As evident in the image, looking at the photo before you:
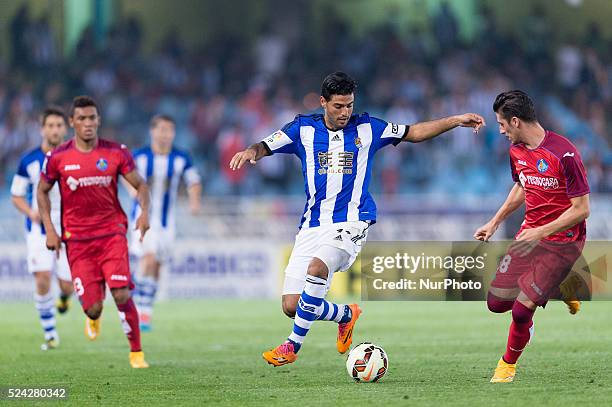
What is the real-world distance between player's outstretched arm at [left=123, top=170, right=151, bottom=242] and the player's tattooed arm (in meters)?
1.46

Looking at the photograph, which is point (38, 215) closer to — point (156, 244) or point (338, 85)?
point (156, 244)

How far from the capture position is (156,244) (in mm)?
14242

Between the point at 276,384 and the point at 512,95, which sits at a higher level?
the point at 512,95

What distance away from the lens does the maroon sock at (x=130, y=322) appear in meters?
9.72

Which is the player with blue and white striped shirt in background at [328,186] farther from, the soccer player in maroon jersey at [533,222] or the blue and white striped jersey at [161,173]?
the blue and white striped jersey at [161,173]

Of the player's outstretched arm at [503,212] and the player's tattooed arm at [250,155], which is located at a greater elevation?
the player's tattooed arm at [250,155]

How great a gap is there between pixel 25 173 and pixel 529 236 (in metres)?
6.06

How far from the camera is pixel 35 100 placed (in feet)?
81.5

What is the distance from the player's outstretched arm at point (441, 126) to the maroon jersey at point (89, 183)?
8.22ft

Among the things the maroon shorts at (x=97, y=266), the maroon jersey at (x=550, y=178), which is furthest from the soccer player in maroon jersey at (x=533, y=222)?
the maroon shorts at (x=97, y=266)

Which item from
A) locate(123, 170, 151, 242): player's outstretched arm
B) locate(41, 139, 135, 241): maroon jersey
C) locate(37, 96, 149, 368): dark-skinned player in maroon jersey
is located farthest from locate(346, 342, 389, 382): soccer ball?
locate(41, 139, 135, 241): maroon jersey

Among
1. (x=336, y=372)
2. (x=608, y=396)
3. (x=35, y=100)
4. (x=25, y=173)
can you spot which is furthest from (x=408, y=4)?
(x=608, y=396)

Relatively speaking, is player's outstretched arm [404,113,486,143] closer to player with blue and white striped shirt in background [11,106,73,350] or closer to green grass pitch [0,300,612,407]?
green grass pitch [0,300,612,407]

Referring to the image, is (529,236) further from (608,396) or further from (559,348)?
(559,348)
